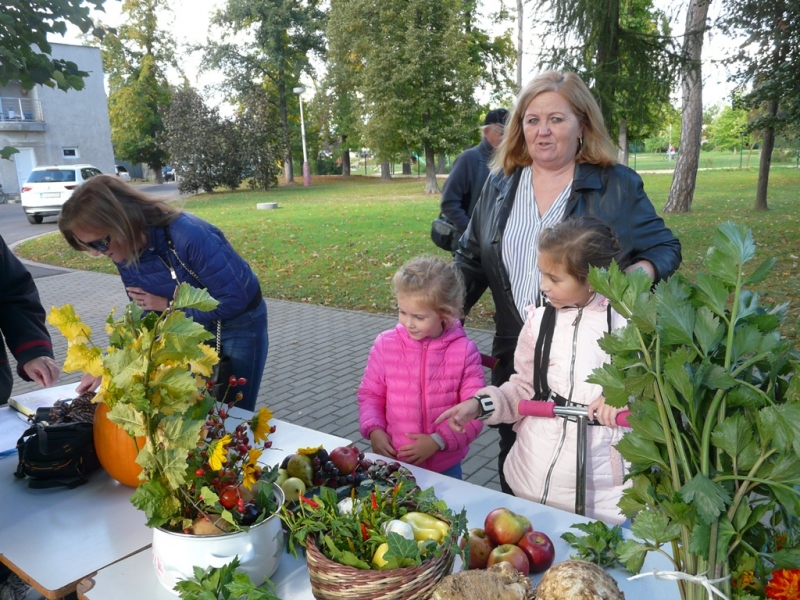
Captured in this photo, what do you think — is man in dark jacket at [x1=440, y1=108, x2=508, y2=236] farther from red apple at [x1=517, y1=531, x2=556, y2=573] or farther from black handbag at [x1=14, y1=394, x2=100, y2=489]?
red apple at [x1=517, y1=531, x2=556, y2=573]

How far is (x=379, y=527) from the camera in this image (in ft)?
4.11

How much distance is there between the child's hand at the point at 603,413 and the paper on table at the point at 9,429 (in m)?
1.91

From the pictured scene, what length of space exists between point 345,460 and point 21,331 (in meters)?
1.61

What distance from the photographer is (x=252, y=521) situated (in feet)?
4.46

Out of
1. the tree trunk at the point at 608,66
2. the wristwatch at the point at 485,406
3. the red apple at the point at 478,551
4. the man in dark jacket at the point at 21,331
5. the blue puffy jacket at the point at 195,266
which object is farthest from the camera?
the tree trunk at the point at 608,66

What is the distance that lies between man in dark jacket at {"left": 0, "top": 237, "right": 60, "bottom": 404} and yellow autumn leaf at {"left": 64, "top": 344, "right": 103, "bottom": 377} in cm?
129

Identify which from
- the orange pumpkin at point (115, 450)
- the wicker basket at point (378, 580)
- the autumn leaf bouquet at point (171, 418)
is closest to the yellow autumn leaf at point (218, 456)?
the autumn leaf bouquet at point (171, 418)

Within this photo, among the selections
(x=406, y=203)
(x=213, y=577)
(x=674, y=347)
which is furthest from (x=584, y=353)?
(x=406, y=203)

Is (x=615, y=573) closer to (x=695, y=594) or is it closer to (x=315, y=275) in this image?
(x=695, y=594)

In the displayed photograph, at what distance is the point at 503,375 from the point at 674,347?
1591 mm

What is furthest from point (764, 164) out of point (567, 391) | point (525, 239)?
point (567, 391)

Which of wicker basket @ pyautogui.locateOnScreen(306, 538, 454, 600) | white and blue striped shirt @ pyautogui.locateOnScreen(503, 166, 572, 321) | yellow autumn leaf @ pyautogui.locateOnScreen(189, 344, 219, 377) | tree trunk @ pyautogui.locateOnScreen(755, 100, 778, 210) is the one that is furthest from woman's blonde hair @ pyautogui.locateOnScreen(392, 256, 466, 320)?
tree trunk @ pyautogui.locateOnScreen(755, 100, 778, 210)

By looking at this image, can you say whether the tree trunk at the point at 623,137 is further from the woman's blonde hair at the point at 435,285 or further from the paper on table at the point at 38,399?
the paper on table at the point at 38,399

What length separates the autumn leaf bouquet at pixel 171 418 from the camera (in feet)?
4.30
